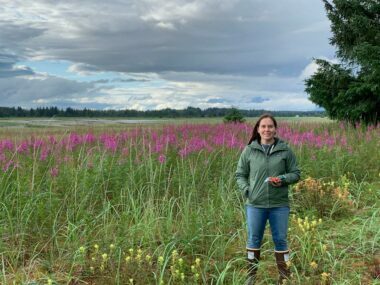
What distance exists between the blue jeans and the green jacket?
6 centimetres

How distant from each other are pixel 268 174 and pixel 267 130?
0.40 m

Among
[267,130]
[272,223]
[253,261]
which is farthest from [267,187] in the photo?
[253,261]

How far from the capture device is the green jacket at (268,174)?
3975 mm

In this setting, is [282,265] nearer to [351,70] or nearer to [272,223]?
[272,223]

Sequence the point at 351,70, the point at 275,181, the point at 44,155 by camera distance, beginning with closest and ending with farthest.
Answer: the point at 275,181 < the point at 44,155 < the point at 351,70

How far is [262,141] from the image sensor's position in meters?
4.13

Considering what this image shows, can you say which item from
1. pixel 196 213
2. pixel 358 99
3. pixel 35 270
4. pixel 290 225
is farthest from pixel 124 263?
pixel 358 99

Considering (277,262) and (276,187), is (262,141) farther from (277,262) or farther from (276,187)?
(277,262)

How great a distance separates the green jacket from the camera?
13.0ft

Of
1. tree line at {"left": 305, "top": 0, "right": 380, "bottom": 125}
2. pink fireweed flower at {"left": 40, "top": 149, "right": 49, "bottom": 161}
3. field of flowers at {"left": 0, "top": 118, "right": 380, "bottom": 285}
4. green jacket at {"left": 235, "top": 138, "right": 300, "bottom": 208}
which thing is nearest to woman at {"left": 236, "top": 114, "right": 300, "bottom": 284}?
green jacket at {"left": 235, "top": 138, "right": 300, "bottom": 208}

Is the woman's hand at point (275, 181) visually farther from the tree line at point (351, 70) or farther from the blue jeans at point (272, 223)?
the tree line at point (351, 70)

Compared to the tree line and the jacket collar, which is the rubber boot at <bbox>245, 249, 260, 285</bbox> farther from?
the tree line

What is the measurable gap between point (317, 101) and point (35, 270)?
612 inches

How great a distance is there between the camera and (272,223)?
407 centimetres
